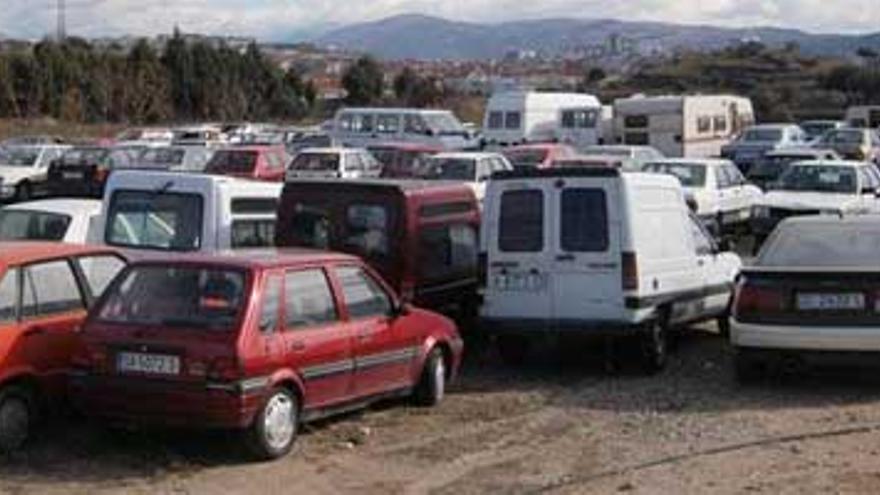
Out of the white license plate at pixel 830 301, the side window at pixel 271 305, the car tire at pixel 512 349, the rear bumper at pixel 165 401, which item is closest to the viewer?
the rear bumper at pixel 165 401

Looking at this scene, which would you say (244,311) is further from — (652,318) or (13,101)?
(13,101)

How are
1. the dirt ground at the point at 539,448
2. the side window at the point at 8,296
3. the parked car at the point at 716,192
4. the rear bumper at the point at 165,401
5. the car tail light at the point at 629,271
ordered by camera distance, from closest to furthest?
the dirt ground at the point at 539,448
the rear bumper at the point at 165,401
the side window at the point at 8,296
the car tail light at the point at 629,271
the parked car at the point at 716,192

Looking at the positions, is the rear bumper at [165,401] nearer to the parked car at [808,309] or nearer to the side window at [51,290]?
the side window at [51,290]

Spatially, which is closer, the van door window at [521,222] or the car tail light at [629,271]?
the car tail light at [629,271]

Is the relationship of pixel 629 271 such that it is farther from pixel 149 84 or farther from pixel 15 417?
pixel 149 84

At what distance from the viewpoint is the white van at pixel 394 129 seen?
49688mm

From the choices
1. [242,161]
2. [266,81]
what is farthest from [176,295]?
[266,81]

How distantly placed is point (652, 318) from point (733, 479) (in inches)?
172

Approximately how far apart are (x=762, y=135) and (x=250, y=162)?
842 inches

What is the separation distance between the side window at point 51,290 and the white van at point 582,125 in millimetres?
40530

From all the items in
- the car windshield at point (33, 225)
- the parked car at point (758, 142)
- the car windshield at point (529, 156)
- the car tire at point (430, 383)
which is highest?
the car windshield at point (33, 225)

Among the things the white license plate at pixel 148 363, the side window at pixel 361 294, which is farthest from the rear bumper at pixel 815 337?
the white license plate at pixel 148 363

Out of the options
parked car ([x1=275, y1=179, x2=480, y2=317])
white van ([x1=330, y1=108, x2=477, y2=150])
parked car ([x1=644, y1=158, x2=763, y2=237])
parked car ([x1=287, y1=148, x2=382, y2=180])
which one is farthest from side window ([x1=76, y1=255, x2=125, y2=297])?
white van ([x1=330, y1=108, x2=477, y2=150])

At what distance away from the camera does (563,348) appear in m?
15.7
